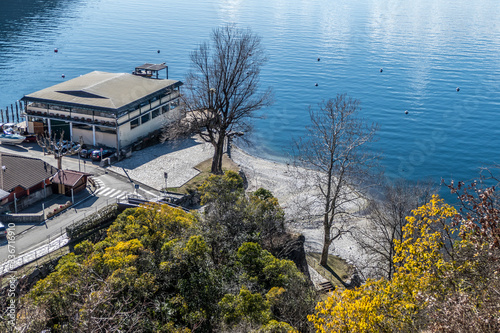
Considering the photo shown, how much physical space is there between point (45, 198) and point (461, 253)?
125ft

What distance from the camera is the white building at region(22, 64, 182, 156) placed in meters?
55.6

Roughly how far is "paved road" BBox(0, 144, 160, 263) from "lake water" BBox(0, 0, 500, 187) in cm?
2804

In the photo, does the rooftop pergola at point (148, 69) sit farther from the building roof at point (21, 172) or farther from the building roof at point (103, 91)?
the building roof at point (21, 172)

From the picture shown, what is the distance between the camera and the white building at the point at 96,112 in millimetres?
55625

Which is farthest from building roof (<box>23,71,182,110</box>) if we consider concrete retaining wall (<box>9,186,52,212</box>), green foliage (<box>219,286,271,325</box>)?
green foliage (<box>219,286,271,325</box>)

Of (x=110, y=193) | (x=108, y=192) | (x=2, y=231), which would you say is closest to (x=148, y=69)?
(x=108, y=192)

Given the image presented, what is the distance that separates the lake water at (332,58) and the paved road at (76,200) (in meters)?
28.0

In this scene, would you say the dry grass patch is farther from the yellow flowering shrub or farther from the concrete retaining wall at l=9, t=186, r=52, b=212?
the yellow flowering shrub

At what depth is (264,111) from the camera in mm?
87500

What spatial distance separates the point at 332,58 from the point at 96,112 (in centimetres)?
7692

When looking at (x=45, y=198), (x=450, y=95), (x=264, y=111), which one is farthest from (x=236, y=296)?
(x=450, y=95)

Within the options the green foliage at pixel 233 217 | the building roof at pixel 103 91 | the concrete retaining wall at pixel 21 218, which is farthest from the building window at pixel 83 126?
the green foliage at pixel 233 217

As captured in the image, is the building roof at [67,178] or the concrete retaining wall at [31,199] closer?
the concrete retaining wall at [31,199]

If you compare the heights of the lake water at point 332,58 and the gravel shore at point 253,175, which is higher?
the lake water at point 332,58
